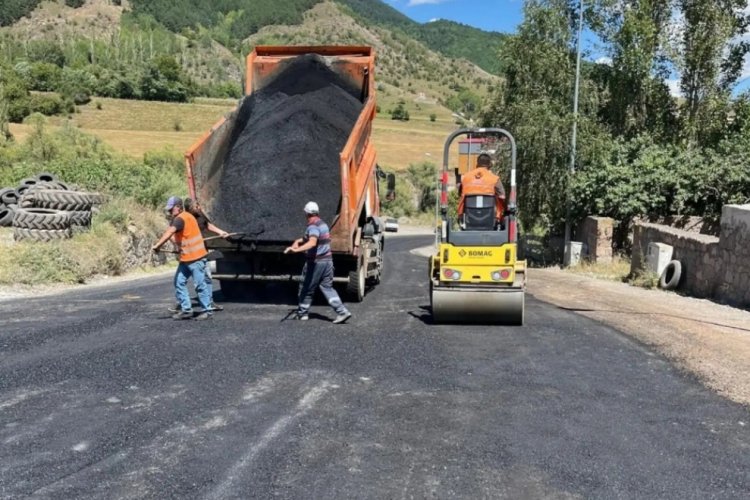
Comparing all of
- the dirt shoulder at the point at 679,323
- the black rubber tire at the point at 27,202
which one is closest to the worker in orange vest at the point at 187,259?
the dirt shoulder at the point at 679,323

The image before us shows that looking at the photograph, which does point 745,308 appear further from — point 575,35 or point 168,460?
point 575,35

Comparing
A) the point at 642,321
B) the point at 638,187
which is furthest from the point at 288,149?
the point at 638,187

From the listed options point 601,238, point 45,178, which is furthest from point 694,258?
point 45,178

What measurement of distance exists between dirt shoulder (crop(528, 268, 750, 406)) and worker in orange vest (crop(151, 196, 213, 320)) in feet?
18.3

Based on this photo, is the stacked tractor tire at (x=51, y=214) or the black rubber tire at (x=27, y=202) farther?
the black rubber tire at (x=27, y=202)

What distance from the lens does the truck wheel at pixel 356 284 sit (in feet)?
35.3

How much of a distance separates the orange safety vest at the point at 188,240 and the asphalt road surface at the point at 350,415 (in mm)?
1019

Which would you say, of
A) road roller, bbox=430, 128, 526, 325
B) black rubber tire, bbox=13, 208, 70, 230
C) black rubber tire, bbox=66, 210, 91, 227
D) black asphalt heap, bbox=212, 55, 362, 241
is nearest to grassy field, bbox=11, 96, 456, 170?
black rubber tire, bbox=66, 210, 91, 227

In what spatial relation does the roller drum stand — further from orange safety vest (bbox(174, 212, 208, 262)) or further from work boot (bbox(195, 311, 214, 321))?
orange safety vest (bbox(174, 212, 208, 262))

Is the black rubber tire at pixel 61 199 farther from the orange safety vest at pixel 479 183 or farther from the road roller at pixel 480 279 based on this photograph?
the orange safety vest at pixel 479 183

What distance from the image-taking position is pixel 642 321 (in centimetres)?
970

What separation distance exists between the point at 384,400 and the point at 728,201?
561 inches

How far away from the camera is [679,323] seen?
9539 mm

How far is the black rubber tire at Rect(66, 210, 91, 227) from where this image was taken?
1480cm
